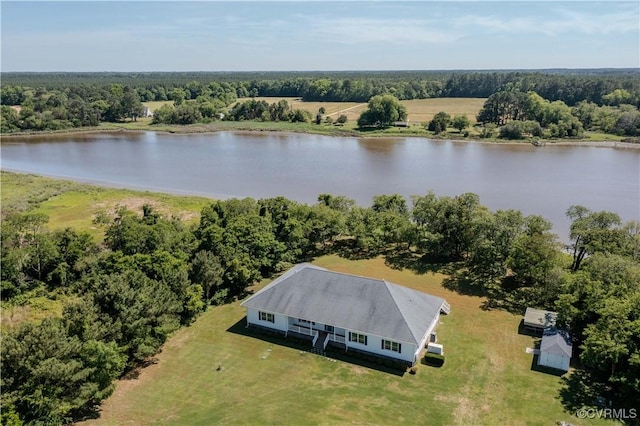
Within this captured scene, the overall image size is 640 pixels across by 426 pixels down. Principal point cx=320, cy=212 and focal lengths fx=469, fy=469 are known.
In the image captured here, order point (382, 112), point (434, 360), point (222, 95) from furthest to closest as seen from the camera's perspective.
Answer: point (222, 95)
point (382, 112)
point (434, 360)

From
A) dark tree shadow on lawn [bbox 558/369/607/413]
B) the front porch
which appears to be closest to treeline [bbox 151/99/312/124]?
the front porch

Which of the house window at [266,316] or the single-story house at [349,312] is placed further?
the house window at [266,316]

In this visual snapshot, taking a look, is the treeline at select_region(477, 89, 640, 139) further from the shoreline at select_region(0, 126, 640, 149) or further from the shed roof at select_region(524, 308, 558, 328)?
the shed roof at select_region(524, 308, 558, 328)

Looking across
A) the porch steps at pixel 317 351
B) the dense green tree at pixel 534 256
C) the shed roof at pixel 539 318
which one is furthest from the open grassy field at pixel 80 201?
the shed roof at pixel 539 318

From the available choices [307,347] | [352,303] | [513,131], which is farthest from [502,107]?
[307,347]

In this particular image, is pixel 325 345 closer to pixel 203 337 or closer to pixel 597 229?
pixel 203 337

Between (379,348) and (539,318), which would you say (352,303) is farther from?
(539,318)

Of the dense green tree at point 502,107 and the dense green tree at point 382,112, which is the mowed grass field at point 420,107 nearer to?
the dense green tree at point 502,107

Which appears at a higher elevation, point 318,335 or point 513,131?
point 513,131
